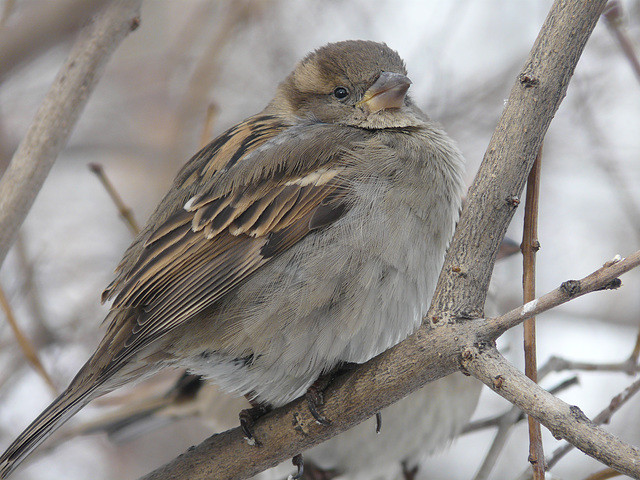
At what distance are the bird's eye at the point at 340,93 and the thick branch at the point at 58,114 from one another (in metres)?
1.00

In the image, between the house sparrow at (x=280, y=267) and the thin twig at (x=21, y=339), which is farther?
the thin twig at (x=21, y=339)

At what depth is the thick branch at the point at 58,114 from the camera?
8.36 ft

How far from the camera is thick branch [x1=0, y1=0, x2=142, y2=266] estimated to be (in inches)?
100

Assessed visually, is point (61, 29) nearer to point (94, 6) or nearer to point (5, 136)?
point (94, 6)

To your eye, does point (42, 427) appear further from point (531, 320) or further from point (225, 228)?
point (531, 320)

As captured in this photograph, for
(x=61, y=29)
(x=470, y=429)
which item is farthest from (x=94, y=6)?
(x=470, y=429)

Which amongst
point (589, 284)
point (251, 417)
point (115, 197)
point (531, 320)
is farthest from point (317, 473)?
point (589, 284)

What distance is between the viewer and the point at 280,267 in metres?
2.76

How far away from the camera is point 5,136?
4746 mm

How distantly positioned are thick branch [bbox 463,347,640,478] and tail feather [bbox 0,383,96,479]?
138cm

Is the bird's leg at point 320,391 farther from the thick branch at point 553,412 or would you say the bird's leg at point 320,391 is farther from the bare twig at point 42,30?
the bare twig at point 42,30

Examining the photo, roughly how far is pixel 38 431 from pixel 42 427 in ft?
0.06

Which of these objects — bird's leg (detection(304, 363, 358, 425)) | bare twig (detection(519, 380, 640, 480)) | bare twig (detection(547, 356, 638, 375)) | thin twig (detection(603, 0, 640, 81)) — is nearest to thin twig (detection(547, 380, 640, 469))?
bare twig (detection(519, 380, 640, 480))

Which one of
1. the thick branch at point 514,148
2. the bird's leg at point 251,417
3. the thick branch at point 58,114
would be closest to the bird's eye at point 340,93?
the thick branch at point 58,114
